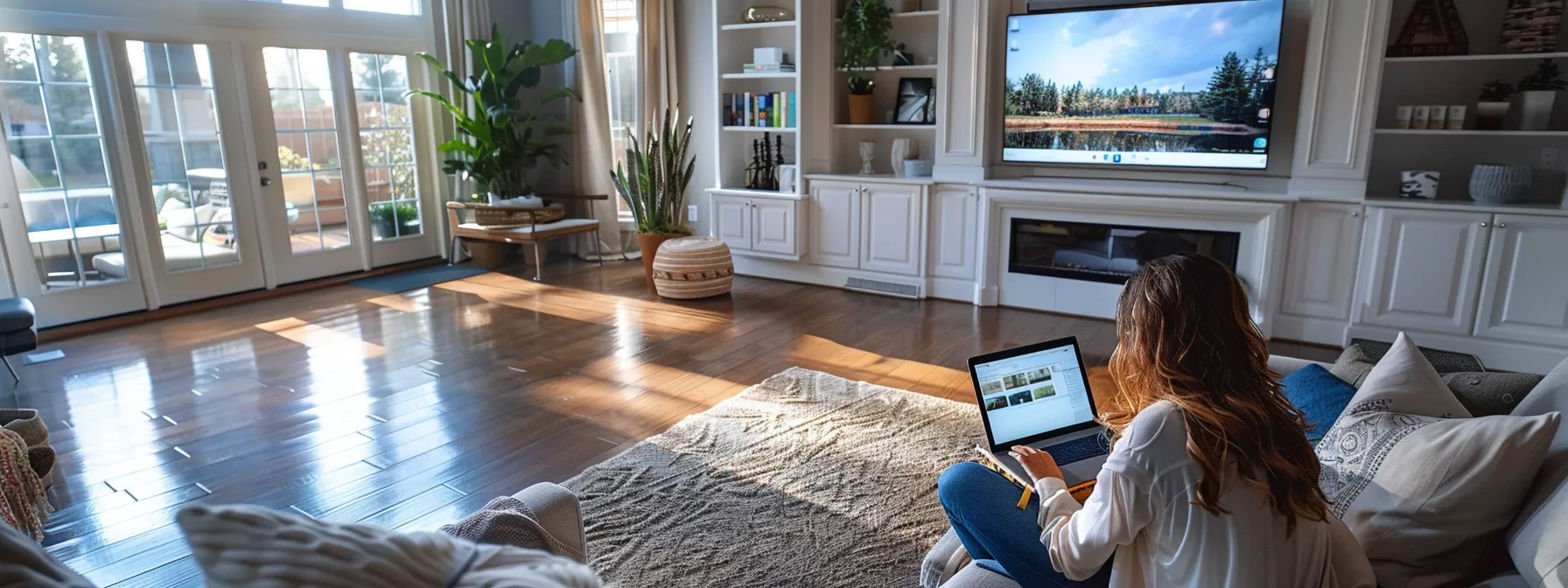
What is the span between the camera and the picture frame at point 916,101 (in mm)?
5488

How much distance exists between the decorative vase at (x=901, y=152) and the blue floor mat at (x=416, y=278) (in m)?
3.08

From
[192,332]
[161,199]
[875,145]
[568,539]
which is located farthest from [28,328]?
[875,145]

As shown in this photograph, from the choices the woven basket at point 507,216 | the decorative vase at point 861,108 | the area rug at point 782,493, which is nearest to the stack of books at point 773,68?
the decorative vase at point 861,108

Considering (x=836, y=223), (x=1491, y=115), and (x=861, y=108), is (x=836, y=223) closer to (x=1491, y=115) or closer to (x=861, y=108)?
(x=861, y=108)

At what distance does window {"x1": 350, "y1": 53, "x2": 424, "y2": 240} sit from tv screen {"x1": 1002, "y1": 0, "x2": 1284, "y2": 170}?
4295mm

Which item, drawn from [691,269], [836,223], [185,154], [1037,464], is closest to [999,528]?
[1037,464]

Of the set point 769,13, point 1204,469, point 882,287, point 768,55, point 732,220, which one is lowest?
point 882,287

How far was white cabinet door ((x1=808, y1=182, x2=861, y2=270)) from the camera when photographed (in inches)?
222

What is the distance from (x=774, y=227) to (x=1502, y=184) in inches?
151

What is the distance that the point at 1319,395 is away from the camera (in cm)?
202

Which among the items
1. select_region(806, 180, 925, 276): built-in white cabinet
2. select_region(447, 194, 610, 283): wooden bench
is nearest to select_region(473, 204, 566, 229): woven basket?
select_region(447, 194, 610, 283): wooden bench

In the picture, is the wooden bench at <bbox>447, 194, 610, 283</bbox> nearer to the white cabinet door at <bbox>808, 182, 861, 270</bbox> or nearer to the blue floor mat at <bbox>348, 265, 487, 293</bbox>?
the blue floor mat at <bbox>348, 265, 487, 293</bbox>

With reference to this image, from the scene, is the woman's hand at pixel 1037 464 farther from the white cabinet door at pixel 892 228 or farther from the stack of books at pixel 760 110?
the stack of books at pixel 760 110

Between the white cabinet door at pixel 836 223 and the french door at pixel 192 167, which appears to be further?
the white cabinet door at pixel 836 223
